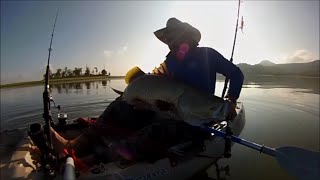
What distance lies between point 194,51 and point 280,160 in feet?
7.52

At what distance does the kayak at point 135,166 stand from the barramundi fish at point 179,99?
1182 mm

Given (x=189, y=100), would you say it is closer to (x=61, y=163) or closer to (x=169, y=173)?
(x=169, y=173)

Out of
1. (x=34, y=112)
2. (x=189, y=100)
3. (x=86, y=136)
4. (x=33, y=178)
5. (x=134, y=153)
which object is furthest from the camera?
(x=34, y=112)

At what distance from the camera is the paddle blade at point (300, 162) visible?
13.2ft

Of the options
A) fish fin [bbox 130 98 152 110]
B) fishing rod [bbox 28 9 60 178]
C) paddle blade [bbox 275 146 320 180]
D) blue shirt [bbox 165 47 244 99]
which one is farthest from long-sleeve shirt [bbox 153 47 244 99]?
fishing rod [bbox 28 9 60 178]

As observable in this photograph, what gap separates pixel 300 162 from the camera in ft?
13.8

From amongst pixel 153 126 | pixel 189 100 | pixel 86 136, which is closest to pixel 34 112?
pixel 86 136

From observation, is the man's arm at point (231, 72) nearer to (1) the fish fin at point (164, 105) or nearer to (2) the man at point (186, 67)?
(2) the man at point (186, 67)

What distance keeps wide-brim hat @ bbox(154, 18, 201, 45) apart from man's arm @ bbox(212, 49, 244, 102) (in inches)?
20.1

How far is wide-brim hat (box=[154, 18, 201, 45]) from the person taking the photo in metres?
4.76

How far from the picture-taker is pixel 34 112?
14.9m

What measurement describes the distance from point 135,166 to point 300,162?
2.55 m

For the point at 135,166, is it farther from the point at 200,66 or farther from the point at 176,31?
the point at 176,31

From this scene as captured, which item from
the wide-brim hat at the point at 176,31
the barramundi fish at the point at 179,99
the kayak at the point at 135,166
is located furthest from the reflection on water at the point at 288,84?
the barramundi fish at the point at 179,99
